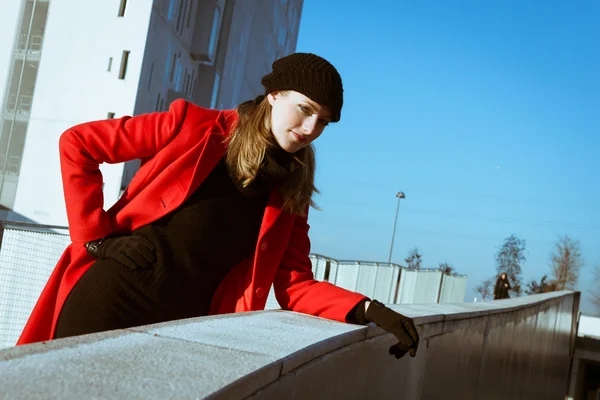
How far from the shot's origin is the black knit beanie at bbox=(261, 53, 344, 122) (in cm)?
333

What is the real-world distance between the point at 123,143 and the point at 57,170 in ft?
104

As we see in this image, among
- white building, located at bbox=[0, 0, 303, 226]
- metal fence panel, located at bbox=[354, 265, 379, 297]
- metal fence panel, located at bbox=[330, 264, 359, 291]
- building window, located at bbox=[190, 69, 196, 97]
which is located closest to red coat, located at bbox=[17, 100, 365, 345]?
metal fence panel, located at bbox=[330, 264, 359, 291]

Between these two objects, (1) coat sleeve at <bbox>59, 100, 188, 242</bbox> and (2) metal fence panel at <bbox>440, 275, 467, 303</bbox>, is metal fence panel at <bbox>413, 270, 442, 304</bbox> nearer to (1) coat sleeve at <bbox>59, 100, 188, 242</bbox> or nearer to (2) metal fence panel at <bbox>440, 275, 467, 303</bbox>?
(2) metal fence panel at <bbox>440, 275, 467, 303</bbox>

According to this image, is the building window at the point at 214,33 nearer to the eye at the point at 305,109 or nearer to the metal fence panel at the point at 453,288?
the metal fence panel at the point at 453,288

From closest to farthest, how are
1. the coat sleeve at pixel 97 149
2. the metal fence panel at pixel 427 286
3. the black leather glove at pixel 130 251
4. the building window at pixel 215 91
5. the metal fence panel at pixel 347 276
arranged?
1. the black leather glove at pixel 130 251
2. the coat sleeve at pixel 97 149
3. the metal fence panel at pixel 347 276
4. the metal fence panel at pixel 427 286
5. the building window at pixel 215 91

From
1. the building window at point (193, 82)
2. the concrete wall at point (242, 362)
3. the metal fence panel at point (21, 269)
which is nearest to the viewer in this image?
the concrete wall at point (242, 362)

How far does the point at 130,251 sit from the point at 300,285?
0.88 metres

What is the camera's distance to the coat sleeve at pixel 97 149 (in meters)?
3.28

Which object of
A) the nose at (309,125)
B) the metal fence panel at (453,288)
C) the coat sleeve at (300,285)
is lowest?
the metal fence panel at (453,288)

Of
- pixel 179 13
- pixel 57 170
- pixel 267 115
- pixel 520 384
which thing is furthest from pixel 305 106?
pixel 179 13

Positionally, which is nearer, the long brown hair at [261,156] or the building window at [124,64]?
the long brown hair at [261,156]

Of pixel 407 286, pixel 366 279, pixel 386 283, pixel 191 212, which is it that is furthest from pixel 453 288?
pixel 191 212

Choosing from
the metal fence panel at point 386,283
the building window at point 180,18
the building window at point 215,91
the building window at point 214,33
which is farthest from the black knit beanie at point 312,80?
the building window at point 215,91

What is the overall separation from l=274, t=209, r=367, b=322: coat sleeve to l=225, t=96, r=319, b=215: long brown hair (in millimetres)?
195
